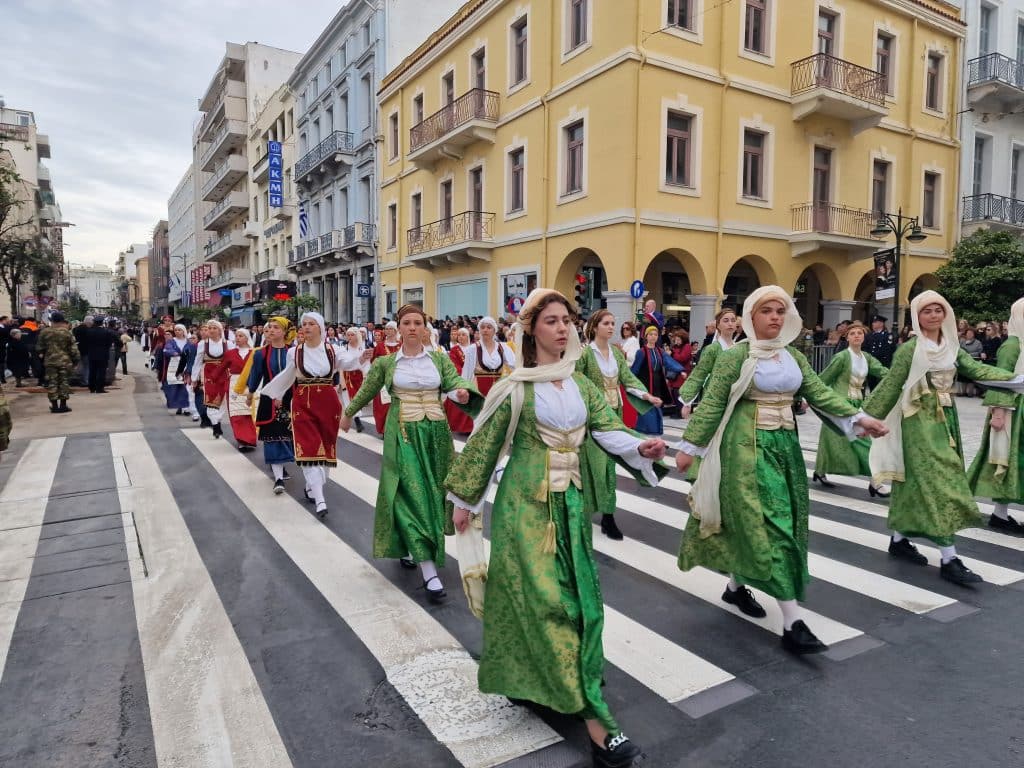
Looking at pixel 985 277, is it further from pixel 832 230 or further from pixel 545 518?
pixel 545 518

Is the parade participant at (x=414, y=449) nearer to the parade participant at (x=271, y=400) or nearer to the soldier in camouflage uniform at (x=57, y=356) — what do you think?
the parade participant at (x=271, y=400)

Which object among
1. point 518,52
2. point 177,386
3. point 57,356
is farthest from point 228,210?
point 177,386

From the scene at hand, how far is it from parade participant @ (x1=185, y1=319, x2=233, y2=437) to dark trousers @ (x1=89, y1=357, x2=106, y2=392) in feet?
27.6

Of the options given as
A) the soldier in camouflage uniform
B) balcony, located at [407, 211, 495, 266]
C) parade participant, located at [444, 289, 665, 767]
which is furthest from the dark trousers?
parade participant, located at [444, 289, 665, 767]

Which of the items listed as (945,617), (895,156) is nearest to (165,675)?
(945,617)

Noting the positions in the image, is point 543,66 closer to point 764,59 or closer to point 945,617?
point 764,59

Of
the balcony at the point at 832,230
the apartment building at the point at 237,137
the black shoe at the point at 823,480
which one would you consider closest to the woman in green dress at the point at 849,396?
the black shoe at the point at 823,480

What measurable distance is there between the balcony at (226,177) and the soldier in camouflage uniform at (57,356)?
3791 centimetres

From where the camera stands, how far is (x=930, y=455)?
5.06m

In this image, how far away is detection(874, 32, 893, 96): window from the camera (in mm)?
20469

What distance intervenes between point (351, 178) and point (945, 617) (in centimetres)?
3111

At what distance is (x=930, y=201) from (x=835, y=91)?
22.8 feet

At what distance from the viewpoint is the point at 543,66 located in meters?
19.0

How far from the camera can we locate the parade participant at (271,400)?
7512 mm
